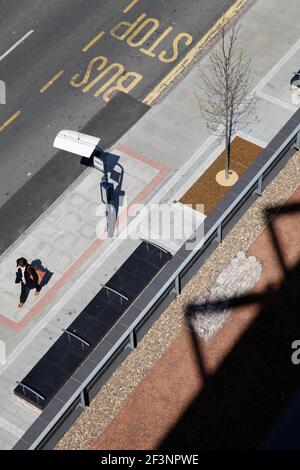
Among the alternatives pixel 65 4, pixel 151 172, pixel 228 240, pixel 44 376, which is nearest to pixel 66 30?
pixel 65 4

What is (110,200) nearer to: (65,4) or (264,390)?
(264,390)

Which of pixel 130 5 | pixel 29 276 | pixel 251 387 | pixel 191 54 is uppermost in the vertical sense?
pixel 130 5

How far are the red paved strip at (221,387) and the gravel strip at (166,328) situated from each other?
8.4 inches

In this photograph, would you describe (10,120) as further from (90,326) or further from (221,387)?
(221,387)

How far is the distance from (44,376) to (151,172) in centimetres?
974

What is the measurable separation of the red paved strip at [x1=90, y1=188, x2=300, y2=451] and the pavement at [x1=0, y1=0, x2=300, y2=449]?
4.44 metres

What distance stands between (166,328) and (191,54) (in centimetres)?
1449

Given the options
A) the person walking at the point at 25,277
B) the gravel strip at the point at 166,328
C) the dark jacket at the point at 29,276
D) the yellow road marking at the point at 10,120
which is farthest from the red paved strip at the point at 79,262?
the gravel strip at the point at 166,328

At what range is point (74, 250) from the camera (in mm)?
29688

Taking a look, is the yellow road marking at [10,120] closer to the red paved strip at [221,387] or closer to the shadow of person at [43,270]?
the shadow of person at [43,270]

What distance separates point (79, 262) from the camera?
29391mm

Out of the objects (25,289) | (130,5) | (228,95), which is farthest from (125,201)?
(130,5)

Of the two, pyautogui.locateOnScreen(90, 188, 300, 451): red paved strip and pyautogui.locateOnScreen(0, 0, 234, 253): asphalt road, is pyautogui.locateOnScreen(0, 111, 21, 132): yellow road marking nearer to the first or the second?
pyautogui.locateOnScreen(0, 0, 234, 253): asphalt road

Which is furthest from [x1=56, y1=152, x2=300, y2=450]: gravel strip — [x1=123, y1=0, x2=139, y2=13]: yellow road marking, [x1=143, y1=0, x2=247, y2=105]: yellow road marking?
[x1=123, y1=0, x2=139, y2=13]: yellow road marking
